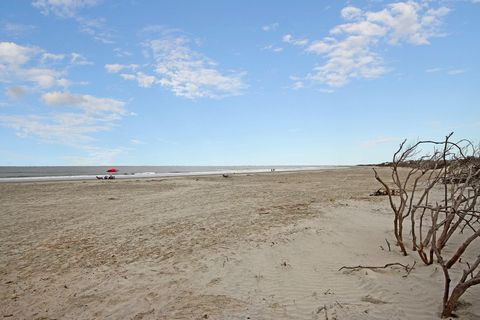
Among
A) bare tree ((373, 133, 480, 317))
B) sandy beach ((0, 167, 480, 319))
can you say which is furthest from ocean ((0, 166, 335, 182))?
bare tree ((373, 133, 480, 317))

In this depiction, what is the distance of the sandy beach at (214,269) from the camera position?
4.29 m

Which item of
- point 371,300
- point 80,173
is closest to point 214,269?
point 371,300

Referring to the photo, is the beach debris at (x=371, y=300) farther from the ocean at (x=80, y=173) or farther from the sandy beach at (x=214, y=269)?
the ocean at (x=80, y=173)

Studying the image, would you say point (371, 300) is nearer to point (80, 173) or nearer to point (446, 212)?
point (446, 212)

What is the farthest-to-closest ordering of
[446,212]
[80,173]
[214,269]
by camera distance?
[80,173], [214,269], [446,212]

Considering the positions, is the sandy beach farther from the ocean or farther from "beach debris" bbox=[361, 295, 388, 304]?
the ocean

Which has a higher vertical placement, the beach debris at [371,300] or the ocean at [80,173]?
the ocean at [80,173]

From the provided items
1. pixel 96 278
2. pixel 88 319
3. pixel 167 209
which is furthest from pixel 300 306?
pixel 167 209

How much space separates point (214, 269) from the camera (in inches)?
225

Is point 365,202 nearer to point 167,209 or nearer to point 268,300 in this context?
point 167,209

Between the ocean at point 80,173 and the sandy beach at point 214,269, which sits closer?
the sandy beach at point 214,269

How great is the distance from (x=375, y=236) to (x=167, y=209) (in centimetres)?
712

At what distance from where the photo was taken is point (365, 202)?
12250 mm

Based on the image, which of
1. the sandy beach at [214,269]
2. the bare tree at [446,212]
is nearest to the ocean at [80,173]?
the sandy beach at [214,269]
